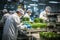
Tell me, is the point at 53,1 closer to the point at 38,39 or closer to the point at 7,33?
the point at 7,33

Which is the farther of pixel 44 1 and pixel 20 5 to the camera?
pixel 44 1

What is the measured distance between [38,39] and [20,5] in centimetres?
474

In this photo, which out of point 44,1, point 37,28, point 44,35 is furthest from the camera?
point 44,1

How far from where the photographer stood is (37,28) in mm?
5422

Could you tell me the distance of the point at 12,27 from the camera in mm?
4980

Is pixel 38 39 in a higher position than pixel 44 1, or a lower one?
lower

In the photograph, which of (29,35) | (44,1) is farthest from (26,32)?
(44,1)

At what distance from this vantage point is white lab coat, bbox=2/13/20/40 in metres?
4.97

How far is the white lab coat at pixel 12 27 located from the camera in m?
4.97

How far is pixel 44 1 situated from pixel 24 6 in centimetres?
A: 118

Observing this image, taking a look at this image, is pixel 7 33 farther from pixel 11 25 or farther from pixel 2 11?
pixel 2 11

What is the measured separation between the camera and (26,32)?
17.1 feet

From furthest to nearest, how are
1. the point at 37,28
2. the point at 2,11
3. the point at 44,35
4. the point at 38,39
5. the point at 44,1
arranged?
the point at 44,1, the point at 2,11, the point at 37,28, the point at 38,39, the point at 44,35

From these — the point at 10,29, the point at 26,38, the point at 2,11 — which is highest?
the point at 2,11
